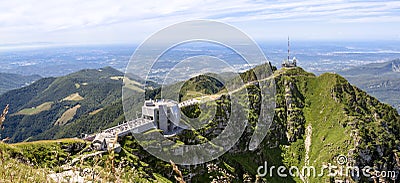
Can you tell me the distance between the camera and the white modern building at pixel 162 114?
54.3 meters

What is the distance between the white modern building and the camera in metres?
54.3

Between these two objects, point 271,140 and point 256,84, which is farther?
point 256,84

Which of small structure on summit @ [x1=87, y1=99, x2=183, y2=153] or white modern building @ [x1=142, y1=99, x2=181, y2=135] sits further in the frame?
white modern building @ [x1=142, y1=99, x2=181, y2=135]

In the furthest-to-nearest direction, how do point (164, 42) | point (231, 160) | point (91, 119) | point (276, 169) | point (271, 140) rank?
point (91, 119), point (271, 140), point (276, 169), point (231, 160), point (164, 42)

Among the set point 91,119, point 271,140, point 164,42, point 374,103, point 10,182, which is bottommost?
point 91,119

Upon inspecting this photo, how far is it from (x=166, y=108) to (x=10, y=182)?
50134mm

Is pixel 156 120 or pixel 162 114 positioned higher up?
pixel 162 114

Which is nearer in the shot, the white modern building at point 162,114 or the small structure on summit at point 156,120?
the small structure on summit at point 156,120

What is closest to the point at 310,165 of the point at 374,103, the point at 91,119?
the point at 374,103

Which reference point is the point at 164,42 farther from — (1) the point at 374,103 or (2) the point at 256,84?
(1) the point at 374,103

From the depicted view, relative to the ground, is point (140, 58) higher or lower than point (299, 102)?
higher

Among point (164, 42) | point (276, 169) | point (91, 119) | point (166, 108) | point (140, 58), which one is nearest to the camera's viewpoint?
point (164, 42)

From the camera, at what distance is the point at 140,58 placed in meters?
26.5

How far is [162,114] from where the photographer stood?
54594mm
